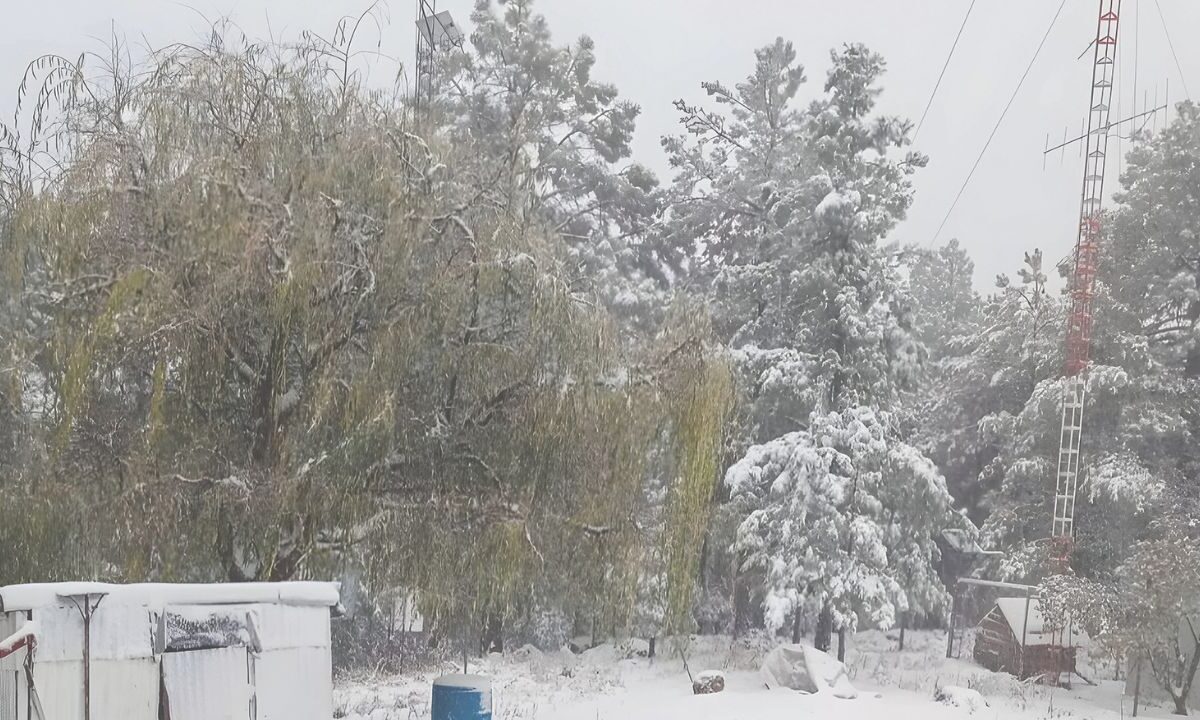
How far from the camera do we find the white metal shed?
12.1ft

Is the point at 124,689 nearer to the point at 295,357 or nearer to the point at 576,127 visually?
the point at 295,357

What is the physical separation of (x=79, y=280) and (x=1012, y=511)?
8.06m

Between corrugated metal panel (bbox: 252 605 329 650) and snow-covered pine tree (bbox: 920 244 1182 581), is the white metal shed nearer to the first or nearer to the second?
corrugated metal panel (bbox: 252 605 329 650)

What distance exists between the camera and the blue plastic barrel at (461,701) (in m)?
5.62

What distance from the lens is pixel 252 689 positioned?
4418mm

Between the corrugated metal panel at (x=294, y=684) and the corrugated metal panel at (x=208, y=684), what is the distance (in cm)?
8

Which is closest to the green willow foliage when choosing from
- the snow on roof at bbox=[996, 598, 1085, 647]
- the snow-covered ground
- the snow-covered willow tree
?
the snow-covered ground

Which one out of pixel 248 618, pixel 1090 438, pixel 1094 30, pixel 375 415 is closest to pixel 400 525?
pixel 375 415

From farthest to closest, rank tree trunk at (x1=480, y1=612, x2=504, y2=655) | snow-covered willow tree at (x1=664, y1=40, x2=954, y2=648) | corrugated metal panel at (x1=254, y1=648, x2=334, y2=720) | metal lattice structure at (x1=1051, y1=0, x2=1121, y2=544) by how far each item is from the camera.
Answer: snow-covered willow tree at (x1=664, y1=40, x2=954, y2=648), metal lattice structure at (x1=1051, y1=0, x2=1121, y2=544), tree trunk at (x1=480, y1=612, x2=504, y2=655), corrugated metal panel at (x1=254, y1=648, x2=334, y2=720)

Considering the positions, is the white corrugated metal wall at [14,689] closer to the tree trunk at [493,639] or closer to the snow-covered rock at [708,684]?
the tree trunk at [493,639]

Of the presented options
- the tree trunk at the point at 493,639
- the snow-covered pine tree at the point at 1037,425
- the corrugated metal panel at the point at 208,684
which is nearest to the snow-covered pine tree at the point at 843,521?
the snow-covered pine tree at the point at 1037,425

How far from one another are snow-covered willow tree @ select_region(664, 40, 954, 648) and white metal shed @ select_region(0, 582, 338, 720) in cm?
551

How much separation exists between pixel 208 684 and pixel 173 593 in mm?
447

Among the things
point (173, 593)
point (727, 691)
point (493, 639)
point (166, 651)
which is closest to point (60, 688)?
point (166, 651)
